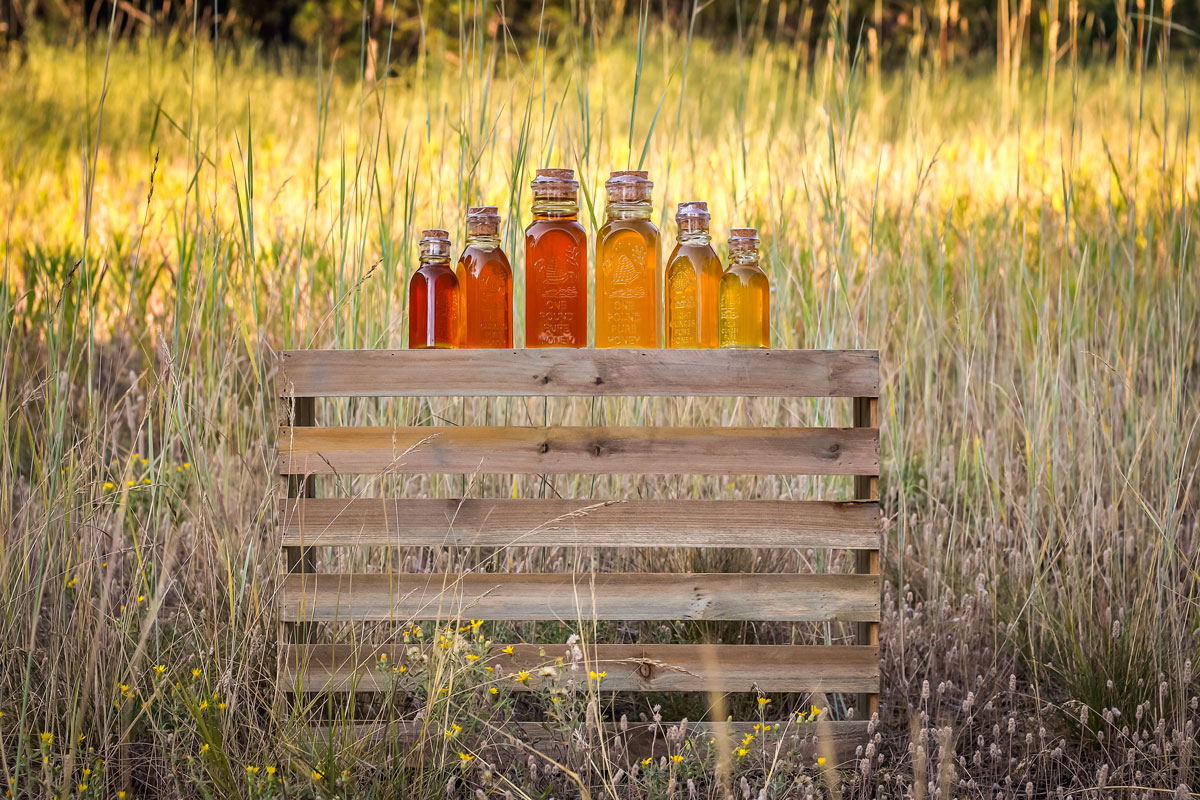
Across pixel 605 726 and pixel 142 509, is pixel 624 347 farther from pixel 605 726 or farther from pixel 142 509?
pixel 142 509

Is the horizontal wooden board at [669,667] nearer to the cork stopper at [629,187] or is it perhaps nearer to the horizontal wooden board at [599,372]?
the horizontal wooden board at [599,372]

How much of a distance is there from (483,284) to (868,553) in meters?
0.72

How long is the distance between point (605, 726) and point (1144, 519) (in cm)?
120

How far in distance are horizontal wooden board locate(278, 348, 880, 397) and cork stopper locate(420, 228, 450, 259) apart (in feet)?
0.53

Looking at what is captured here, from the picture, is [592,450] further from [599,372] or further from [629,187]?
[629,187]

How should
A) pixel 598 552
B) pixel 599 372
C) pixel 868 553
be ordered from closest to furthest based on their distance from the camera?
pixel 599 372, pixel 868 553, pixel 598 552

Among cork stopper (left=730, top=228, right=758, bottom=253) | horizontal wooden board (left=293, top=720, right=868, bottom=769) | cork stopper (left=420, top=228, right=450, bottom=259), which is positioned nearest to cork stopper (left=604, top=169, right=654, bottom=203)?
cork stopper (left=730, top=228, right=758, bottom=253)

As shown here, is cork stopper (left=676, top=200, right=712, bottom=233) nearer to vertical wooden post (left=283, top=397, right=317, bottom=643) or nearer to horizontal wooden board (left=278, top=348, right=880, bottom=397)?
horizontal wooden board (left=278, top=348, right=880, bottom=397)

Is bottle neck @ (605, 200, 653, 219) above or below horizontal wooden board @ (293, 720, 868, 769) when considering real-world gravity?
above

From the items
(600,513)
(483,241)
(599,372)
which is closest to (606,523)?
(600,513)

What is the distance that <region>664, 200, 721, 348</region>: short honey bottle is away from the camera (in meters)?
1.38

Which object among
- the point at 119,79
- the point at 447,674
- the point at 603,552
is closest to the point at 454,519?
the point at 447,674

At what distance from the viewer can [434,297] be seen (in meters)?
1.39

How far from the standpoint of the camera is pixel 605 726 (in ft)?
4.80
